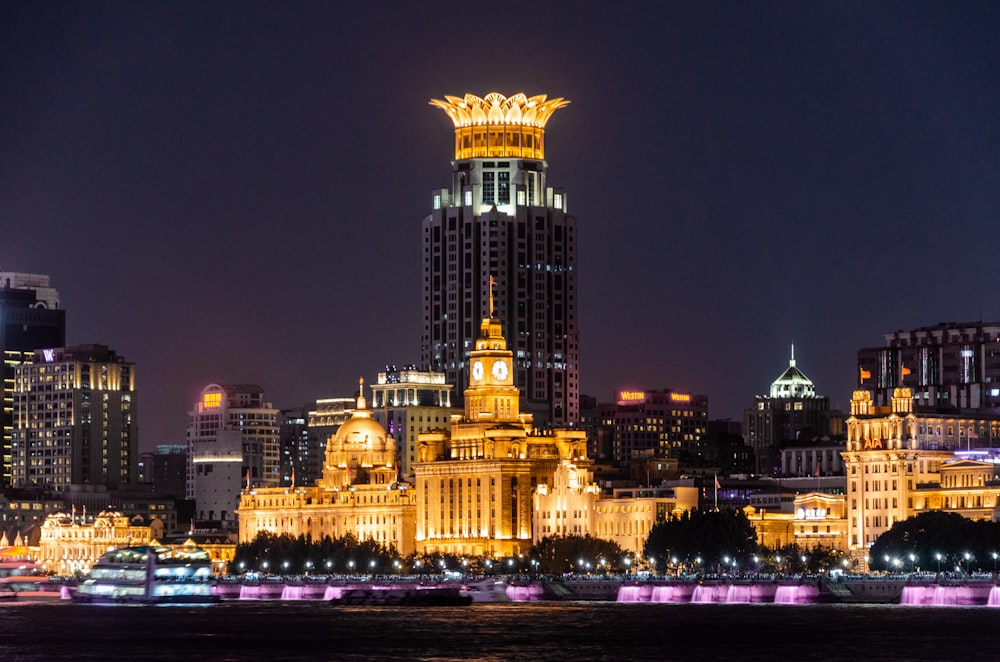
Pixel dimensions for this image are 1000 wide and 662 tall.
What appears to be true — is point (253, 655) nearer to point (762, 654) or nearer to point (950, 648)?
point (762, 654)

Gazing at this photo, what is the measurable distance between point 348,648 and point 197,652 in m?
11.6

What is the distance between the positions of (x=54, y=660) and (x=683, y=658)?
45.4m

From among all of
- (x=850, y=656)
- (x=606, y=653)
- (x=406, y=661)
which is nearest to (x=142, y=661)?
(x=406, y=661)

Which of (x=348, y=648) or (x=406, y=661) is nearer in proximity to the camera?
(x=406, y=661)

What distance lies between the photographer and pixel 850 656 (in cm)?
18700

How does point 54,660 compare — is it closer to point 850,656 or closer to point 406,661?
point 406,661

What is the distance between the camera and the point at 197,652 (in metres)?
196

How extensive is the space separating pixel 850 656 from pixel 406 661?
31688 mm

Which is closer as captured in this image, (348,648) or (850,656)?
(850,656)

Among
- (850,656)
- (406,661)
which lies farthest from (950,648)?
(406,661)

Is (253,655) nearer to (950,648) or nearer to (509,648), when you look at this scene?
(509,648)

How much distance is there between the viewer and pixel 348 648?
200 m

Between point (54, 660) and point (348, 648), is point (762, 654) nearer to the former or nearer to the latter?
point (348, 648)

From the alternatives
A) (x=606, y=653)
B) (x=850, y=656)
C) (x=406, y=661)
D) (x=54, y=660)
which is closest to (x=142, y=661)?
(x=54, y=660)
